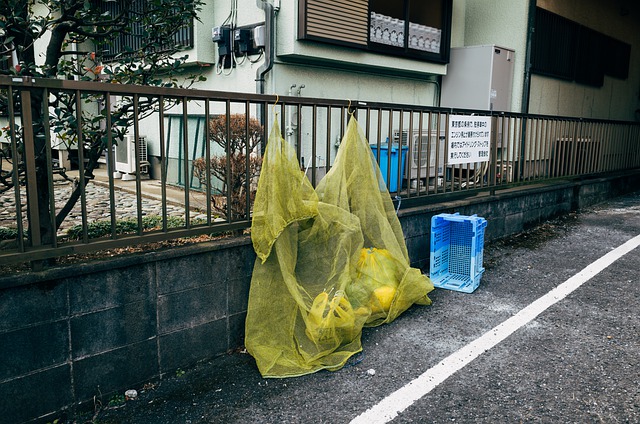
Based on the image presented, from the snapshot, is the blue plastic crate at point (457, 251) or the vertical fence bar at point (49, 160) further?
the blue plastic crate at point (457, 251)

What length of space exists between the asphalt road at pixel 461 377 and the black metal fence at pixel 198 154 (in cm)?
103

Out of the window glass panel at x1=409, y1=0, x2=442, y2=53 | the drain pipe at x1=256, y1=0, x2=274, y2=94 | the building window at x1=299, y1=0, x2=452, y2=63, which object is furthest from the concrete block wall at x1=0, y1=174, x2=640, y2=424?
the window glass panel at x1=409, y1=0, x2=442, y2=53

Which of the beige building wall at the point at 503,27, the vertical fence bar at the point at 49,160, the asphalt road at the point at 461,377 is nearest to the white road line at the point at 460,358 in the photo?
the asphalt road at the point at 461,377

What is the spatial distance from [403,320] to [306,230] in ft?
3.81

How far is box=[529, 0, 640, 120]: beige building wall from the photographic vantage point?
37.8 ft

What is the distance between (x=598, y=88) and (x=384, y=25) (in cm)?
782

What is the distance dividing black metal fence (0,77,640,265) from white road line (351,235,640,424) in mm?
1585

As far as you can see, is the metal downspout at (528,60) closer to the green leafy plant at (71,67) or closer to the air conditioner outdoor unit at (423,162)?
the air conditioner outdoor unit at (423,162)

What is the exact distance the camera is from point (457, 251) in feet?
17.2

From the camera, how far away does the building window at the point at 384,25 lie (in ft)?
25.9

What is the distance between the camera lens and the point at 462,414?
2.87 m

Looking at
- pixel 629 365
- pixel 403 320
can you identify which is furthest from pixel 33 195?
pixel 629 365

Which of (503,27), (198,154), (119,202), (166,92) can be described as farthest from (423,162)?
(503,27)

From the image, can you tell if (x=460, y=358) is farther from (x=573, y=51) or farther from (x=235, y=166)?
(x=573, y=51)
